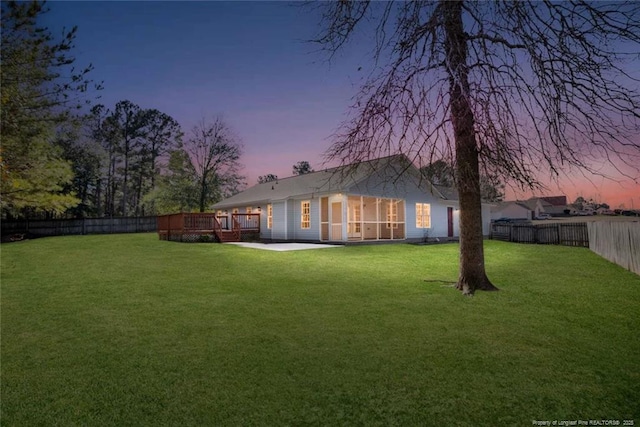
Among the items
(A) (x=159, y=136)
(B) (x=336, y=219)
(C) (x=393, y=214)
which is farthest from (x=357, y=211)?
(A) (x=159, y=136)

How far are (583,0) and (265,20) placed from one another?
7.46 m

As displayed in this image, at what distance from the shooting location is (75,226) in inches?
1092

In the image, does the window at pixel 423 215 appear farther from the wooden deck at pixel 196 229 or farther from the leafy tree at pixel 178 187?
the leafy tree at pixel 178 187

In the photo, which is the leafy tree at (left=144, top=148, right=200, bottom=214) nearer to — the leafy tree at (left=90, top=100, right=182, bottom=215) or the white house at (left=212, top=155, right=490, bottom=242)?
the leafy tree at (left=90, top=100, right=182, bottom=215)

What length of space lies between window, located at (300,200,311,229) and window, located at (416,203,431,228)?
6916 mm

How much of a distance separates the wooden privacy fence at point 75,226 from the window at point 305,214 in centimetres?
1803

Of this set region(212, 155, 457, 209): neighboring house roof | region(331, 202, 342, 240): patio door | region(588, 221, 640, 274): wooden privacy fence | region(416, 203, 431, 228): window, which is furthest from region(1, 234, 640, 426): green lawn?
region(416, 203, 431, 228): window

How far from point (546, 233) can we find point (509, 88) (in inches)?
731

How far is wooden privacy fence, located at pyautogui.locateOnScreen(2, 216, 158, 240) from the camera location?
990 inches

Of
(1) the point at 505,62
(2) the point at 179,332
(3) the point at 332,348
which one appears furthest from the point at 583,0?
(2) the point at 179,332

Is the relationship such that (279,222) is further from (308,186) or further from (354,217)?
(354,217)

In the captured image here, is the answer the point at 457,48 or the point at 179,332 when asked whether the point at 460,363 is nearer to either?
the point at 179,332

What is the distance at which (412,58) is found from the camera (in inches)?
219

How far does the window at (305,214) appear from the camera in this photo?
1984 centimetres
